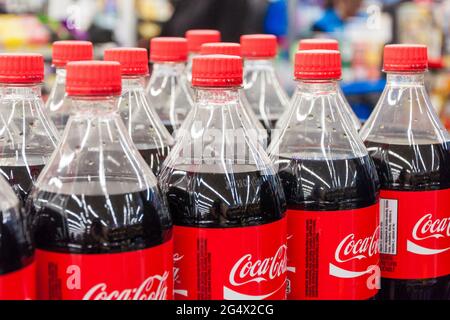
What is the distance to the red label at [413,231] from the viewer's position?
1438mm

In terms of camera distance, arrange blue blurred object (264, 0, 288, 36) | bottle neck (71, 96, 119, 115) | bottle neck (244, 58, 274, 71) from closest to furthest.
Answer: bottle neck (71, 96, 119, 115) < bottle neck (244, 58, 274, 71) < blue blurred object (264, 0, 288, 36)

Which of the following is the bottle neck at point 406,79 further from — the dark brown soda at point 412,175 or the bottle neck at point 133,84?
the bottle neck at point 133,84

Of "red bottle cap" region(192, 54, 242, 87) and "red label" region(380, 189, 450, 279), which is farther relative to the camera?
"red label" region(380, 189, 450, 279)

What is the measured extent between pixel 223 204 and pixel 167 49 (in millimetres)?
601

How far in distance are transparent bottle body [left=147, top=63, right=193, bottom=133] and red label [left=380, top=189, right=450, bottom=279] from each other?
0.58m

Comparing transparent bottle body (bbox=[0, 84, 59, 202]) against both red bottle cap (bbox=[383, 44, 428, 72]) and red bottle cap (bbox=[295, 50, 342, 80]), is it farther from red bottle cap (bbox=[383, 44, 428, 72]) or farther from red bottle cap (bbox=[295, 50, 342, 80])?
red bottle cap (bbox=[383, 44, 428, 72])

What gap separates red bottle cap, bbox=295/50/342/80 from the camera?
127 centimetres

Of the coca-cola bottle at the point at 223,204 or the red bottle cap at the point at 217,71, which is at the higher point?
the red bottle cap at the point at 217,71

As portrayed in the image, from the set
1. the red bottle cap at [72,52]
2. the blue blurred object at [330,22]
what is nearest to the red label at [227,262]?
the red bottle cap at [72,52]

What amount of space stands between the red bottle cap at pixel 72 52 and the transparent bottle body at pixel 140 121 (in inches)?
4.1

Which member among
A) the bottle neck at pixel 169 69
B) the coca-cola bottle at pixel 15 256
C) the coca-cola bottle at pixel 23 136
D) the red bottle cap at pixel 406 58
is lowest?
the coca-cola bottle at pixel 15 256

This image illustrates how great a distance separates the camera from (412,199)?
143 cm

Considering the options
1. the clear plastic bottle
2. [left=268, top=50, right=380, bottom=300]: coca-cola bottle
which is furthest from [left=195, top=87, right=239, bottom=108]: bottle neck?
the clear plastic bottle
